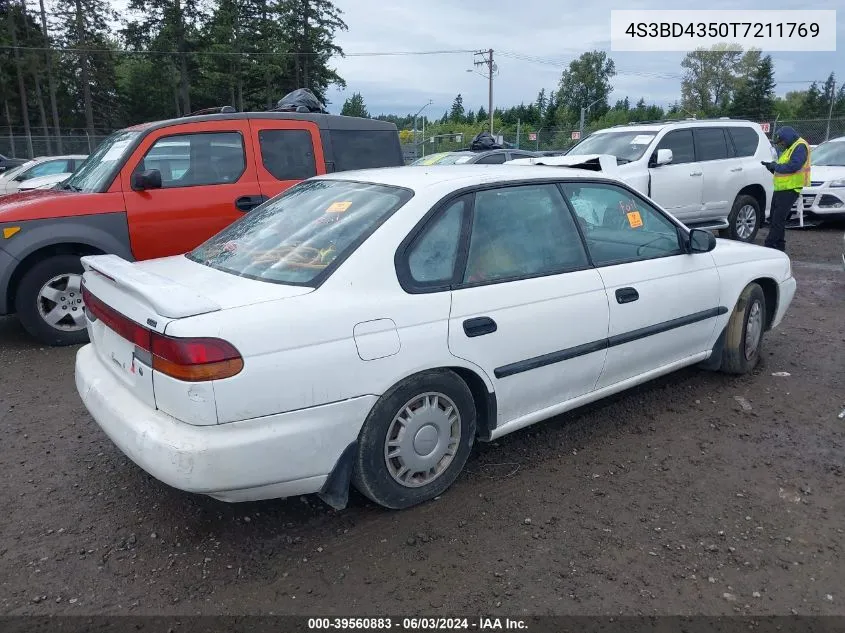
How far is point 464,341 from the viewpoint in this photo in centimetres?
307

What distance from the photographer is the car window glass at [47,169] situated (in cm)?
1398

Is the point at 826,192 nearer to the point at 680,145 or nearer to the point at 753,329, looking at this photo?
the point at 680,145

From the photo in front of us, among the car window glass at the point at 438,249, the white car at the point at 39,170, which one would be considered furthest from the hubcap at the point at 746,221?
the white car at the point at 39,170

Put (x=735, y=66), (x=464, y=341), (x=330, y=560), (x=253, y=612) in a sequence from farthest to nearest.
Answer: (x=735, y=66), (x=464, y=341), (x=330, y=560), (x=253, y=612)

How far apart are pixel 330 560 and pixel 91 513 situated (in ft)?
4.09

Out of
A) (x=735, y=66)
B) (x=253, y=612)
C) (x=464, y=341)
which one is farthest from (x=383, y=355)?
(x=735, y=66)

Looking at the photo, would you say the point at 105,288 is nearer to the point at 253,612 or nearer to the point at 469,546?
the point at 253,612

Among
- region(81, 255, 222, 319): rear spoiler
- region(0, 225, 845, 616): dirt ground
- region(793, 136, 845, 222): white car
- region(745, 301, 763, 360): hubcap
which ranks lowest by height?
region(0, 225, 845, 616): dirt ground

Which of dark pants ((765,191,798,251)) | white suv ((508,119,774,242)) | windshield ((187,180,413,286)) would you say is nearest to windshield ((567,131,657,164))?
white suv ((508,119,774,242))

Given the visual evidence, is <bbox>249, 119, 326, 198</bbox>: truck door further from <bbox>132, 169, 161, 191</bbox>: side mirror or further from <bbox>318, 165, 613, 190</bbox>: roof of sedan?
<bbox>318, 165, 613, 190</bbox>: roof of sedan

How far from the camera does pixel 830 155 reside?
41.6 feet

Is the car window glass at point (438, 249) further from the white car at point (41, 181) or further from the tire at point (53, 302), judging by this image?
the white car at point (41, 181)

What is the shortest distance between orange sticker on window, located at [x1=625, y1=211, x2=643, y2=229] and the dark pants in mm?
5924

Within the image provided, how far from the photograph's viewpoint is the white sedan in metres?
2.55
